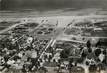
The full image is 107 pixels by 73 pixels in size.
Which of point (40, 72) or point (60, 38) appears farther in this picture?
point (60, 38)

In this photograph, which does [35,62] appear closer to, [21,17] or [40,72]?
[40,72]

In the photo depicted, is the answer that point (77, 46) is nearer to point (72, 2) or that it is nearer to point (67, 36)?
point (67, 36)

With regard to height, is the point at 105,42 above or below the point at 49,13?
below

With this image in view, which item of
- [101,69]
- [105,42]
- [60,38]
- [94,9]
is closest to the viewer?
[101,69]

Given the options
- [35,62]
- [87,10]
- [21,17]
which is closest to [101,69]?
[35,62]

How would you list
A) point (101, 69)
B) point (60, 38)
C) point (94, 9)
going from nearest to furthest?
point (101, 69)
point (60, 38)
point (94, 9)

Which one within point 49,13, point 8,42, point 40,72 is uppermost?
point 49,13
